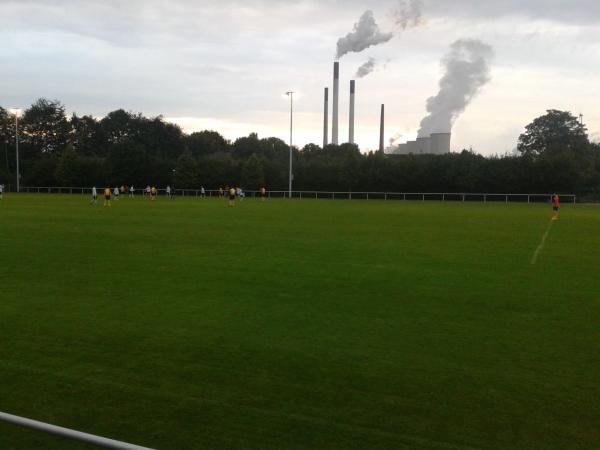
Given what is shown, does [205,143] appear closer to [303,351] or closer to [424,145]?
[424,145]

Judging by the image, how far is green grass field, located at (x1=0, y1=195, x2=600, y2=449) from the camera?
183 inches

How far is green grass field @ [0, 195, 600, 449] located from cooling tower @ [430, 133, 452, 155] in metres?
69.6

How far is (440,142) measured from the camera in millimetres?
82250

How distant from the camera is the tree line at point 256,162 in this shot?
222 feet

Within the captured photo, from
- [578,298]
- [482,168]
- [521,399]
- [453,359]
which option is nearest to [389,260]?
[578,298]

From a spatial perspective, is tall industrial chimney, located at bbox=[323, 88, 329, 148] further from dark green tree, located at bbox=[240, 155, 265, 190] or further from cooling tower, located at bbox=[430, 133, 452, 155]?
dark green tree, located at bbox=[240, 155, 265, 190]

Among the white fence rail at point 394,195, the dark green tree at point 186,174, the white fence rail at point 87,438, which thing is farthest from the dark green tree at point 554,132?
the white fence rail at point 87,438

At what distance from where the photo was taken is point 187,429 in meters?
4.60

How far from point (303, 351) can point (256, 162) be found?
72397mm

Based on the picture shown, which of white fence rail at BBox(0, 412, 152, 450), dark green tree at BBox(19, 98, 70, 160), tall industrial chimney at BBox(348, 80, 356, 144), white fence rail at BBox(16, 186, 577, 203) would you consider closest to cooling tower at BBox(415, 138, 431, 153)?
tall industrial chimney at BBox(348, 80, 356, 144)

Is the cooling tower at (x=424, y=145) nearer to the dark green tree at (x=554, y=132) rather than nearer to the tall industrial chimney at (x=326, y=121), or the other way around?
the tall industrial chimney at (x=326, y=121)

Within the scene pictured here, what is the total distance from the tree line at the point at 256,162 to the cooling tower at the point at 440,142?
280 inches

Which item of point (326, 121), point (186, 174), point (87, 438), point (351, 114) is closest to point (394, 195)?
point (351, 114)

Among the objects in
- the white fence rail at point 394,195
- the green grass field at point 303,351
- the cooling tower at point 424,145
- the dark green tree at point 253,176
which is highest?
the cooling tower at point 424,145
